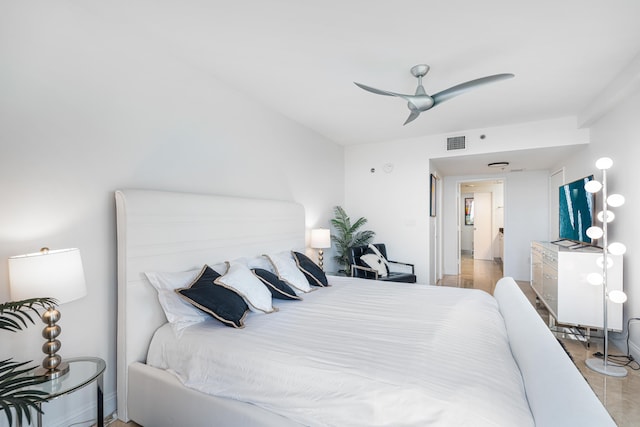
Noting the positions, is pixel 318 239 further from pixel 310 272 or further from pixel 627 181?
pixel 627 181

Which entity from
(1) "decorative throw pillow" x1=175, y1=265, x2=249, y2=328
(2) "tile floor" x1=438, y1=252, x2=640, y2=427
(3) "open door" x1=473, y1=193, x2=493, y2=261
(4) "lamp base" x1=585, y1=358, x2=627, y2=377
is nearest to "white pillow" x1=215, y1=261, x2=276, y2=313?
(1) "decorative throw pillow" x1=175, y1=265, x2=249, y2=328

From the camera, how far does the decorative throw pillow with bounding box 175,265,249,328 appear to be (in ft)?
6.58

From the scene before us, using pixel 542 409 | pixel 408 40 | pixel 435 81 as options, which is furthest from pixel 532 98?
pixel 542 409

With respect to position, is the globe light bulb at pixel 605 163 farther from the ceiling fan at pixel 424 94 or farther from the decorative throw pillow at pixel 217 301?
the decorative throw pillow at pixel 217 301

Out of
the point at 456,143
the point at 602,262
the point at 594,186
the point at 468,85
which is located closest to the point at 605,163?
the point at 594,186

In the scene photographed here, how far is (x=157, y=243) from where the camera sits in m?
2.11

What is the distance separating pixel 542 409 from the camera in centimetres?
113

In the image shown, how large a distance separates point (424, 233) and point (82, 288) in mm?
4399

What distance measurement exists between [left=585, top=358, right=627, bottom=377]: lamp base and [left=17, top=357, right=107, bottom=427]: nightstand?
3.72 meters

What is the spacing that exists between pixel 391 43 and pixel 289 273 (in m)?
2.10

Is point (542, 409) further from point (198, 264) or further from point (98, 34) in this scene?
point (98, 34)

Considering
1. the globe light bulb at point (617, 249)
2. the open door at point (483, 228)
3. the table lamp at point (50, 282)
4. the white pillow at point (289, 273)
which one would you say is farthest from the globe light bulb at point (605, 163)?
the open door at point (483, 228)

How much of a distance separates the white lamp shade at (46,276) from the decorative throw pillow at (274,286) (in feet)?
4.14

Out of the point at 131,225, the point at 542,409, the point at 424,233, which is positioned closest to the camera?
the point at 542,409
